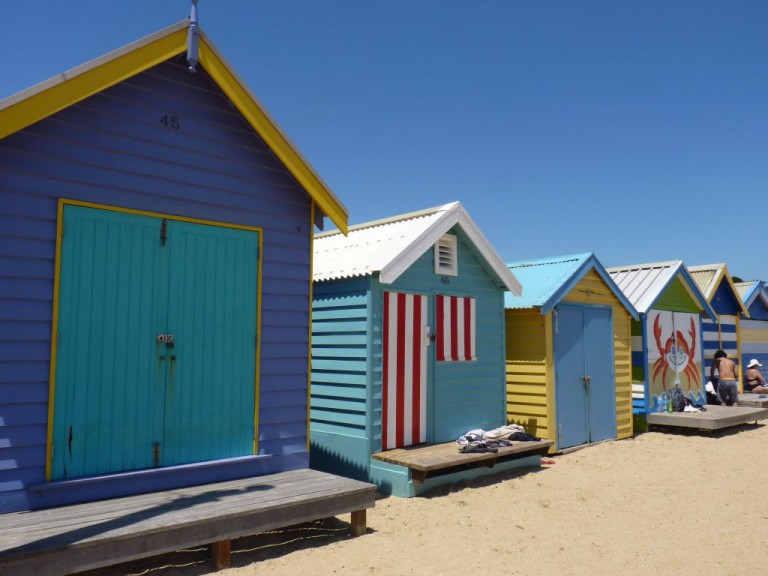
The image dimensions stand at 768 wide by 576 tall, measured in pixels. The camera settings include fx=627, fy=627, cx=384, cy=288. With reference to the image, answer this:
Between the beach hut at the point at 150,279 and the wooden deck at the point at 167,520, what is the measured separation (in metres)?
0.32

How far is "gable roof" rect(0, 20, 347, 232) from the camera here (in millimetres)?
5016

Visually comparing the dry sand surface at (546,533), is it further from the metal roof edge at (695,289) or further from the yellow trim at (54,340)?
the metal roof edge at (695,289)

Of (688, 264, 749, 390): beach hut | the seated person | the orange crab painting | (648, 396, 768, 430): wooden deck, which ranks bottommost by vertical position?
(648, 396, 768, 430): wooden deck

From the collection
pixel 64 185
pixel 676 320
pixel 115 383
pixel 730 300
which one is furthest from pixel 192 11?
pixel 730 300

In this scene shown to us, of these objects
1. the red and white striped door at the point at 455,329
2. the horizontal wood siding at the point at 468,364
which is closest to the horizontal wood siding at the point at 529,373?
the horizontal wood siding at the point at 468,364

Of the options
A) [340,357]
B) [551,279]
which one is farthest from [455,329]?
[551,279]

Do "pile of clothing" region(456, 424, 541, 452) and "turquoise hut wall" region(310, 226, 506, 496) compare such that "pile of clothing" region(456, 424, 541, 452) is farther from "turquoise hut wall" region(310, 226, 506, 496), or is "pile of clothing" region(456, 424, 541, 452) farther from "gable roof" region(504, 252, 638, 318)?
"gable roof" region(504, 252, 638, 318)

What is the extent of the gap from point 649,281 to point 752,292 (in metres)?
7.70

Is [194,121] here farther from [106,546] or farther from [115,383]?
[106,546]

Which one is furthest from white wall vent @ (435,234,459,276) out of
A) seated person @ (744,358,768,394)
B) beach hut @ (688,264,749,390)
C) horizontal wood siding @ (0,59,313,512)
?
seated person @ (744,358,768,394)

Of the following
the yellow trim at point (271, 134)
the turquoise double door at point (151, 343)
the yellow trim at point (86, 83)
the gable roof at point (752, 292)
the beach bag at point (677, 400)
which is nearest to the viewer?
the yellow trim at point (86, 83)

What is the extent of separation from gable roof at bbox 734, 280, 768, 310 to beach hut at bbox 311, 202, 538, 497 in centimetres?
1240

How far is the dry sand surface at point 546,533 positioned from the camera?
541 centimetres

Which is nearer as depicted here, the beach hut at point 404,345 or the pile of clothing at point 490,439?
the beach hut at point 404,345
